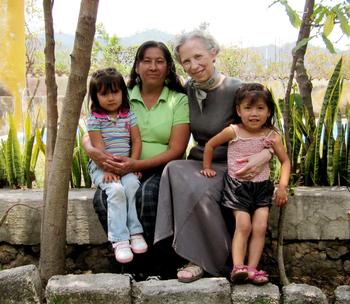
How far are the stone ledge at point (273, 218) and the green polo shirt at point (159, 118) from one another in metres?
0.52

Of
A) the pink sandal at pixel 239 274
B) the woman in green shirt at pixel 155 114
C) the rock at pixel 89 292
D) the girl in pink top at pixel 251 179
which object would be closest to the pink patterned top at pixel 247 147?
the girl in pink top at pixel 251 179

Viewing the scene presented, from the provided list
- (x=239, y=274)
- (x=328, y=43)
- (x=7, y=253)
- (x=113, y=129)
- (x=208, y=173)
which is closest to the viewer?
(x=328, y=43)

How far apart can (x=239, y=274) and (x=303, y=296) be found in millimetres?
345

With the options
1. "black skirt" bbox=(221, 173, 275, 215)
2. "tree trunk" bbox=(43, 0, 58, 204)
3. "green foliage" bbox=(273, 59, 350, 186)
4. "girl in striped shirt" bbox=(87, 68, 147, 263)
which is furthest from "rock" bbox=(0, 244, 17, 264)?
"green foliage" bbox=(273, 59, 350, 186)

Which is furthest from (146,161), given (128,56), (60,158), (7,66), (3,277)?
(128,56)

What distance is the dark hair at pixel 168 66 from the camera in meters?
3.34

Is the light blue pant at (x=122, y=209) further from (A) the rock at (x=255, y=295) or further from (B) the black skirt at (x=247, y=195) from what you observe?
(A) the rock at (x=255, y=295)

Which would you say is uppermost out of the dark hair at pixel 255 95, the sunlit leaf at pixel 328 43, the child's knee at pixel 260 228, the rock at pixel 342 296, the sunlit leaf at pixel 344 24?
the sunlit leaf at pixel 344 24

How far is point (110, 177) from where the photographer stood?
10.1 ft

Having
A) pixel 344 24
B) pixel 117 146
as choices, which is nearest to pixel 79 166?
pixel 117 146

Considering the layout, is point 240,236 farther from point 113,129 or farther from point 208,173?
point 113,129

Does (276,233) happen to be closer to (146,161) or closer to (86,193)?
(146,161)

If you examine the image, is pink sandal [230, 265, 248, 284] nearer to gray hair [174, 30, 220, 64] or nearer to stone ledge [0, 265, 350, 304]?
stone ledge [0, 265, 350, 304]

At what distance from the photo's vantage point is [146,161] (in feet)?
10.4
